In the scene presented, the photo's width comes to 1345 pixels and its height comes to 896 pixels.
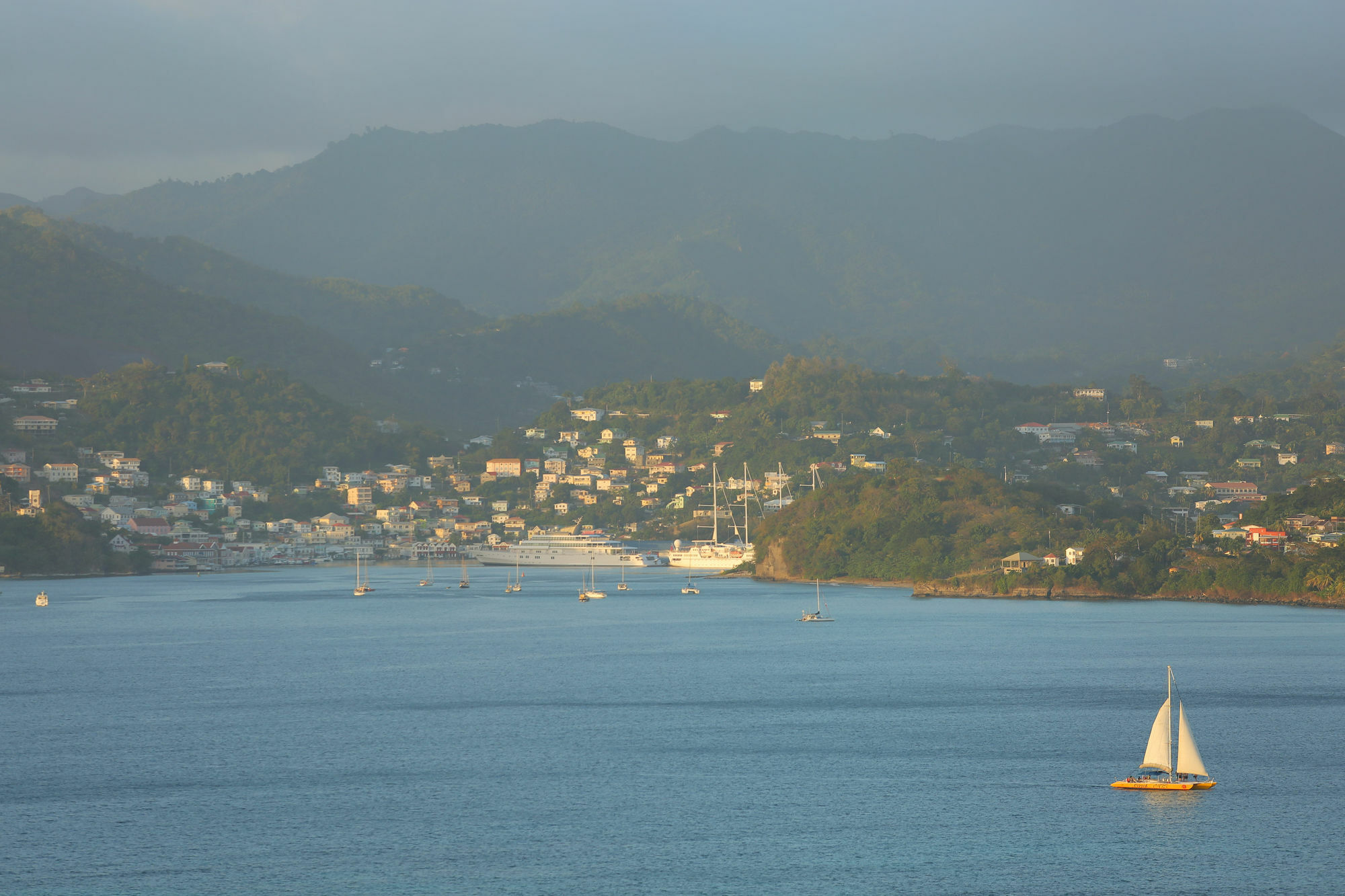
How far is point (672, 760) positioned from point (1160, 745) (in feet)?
33.5

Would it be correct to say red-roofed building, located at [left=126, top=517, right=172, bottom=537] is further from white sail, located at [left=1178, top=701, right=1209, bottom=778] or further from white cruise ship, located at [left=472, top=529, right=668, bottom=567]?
white sail, located at [left=1178, top=701, right=1209, bottom=778]

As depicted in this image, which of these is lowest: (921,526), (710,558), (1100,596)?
(1100,596)

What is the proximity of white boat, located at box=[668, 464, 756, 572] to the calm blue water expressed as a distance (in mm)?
50210

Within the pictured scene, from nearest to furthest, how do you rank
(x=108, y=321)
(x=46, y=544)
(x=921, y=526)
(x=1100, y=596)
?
(x=1100, y=596) < (x=921, y=526) < (x=46, y=544) < (x=108, y=321)

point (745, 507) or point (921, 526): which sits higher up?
point (745, 507)

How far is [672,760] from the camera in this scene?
32.2 metres

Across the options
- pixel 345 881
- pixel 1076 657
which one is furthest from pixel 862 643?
pixel 345 881

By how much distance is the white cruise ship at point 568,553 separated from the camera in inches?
4717

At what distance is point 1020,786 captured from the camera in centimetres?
2916

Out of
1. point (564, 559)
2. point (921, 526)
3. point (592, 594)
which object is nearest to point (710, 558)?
point (564, 559)

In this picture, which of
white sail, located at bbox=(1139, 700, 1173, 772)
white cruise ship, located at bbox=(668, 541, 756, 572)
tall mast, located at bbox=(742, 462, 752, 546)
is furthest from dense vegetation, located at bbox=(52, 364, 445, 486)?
white sail, located at bbox=(1139, 700, 1173, 772)

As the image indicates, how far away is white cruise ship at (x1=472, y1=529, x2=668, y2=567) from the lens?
119812 mm

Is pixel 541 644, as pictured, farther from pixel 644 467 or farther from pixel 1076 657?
pixel 644 467

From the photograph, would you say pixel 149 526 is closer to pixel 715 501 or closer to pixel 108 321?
pixel 715 501
